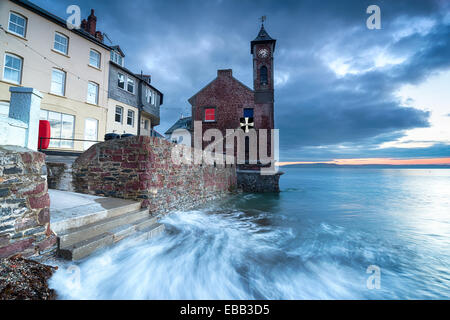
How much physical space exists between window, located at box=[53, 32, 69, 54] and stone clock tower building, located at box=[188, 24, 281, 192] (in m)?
10.2

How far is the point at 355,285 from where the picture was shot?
3.46 metres

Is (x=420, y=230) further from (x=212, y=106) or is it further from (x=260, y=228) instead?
(x=212, y=106)

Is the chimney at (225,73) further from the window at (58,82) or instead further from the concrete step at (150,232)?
the concrete step at (150,232)

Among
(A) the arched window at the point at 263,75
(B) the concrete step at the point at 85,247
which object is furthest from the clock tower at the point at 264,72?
(B) the concrete step at the point at 85,247

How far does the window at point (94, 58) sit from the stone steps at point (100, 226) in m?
14.9

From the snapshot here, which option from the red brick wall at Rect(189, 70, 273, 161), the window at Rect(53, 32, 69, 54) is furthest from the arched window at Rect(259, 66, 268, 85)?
the window at Rect(53, 32, 69, 54)

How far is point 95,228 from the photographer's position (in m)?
3.87

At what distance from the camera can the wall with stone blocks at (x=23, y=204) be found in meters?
2.69

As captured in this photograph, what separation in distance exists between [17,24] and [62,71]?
2.89m

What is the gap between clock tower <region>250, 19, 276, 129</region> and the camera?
18281mm

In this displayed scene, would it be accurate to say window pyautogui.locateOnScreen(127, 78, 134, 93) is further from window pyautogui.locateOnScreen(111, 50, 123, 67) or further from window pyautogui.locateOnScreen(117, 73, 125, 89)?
window pyautogui.locateOnScreen(111, 50, 123, 67)

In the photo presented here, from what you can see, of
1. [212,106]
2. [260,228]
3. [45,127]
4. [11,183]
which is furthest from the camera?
[212,106]
